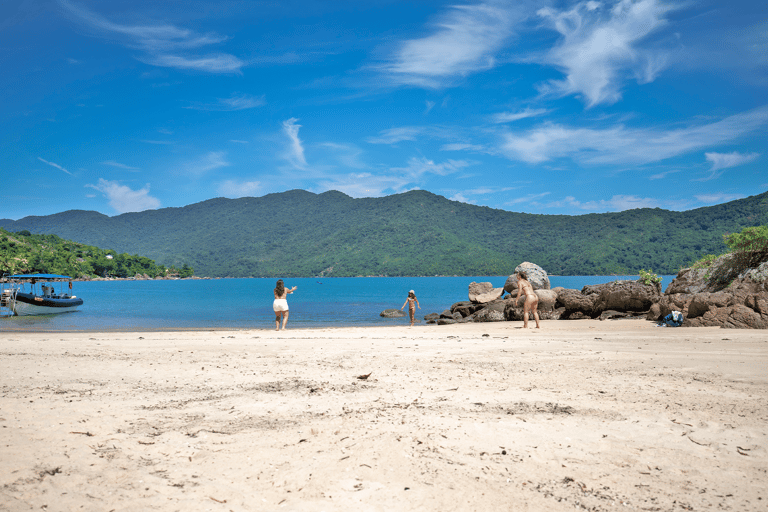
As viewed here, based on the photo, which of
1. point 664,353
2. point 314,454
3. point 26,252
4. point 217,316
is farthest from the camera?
point 26,252

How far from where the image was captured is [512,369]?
8.78 meters

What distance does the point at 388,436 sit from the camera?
486 centimetres

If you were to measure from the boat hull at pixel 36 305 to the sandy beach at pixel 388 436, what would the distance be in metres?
39.2

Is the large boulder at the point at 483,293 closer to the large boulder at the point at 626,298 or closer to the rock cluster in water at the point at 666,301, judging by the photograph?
the rock cluster in water at the point at 666,301

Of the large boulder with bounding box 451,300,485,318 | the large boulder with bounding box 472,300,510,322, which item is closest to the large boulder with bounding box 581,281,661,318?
the large boulder with bounding box 472,300,510,322

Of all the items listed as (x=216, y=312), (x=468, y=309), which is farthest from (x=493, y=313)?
(x=216, y=312)

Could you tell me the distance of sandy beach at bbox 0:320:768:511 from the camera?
364cm

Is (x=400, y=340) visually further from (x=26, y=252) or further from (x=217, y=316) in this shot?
(x=26, y=252)

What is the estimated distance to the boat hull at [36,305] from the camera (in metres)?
39.7

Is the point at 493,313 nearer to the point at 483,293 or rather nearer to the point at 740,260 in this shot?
the point at 483,293

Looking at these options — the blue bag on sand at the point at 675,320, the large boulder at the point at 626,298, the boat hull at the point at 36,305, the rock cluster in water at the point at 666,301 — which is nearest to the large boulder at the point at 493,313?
the rock cluster in water at the point at 666,301

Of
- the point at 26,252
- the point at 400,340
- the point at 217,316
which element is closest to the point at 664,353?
the point at 400,340

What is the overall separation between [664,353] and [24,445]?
1165cm

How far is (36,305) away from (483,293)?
3997cm
